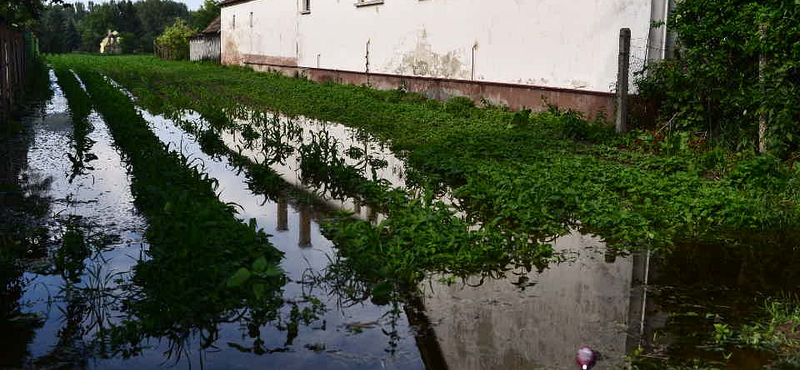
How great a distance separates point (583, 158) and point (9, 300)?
692 centimetres

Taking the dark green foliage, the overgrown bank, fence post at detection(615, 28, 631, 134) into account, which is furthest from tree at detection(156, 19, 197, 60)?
the dark green foliage

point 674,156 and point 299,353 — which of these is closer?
point 299,353

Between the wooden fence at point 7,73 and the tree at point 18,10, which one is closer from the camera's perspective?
the wooden fence at point 7,73

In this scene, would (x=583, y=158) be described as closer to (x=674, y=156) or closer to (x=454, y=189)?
(x=674, y=156)

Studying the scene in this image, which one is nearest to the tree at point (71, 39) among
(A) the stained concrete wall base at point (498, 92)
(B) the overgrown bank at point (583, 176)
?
(A) the stained concrete wall base at point (498, 92)

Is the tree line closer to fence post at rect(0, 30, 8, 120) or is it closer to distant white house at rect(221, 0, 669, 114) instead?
distant white house at rect(221, 0, 669, 114)

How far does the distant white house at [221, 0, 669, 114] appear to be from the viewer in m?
12.3

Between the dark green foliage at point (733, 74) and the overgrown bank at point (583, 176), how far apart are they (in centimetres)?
50

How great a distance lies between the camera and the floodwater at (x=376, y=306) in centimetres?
390

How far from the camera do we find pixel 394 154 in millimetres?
10469

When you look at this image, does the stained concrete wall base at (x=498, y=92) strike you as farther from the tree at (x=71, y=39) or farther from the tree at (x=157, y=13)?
the tree at (x=157, y=13)

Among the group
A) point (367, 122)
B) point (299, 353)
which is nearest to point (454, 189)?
point (299, 353)

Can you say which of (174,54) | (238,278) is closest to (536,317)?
(238,278)

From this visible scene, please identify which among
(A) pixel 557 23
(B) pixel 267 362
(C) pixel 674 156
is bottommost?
(B) pixel 267 362
